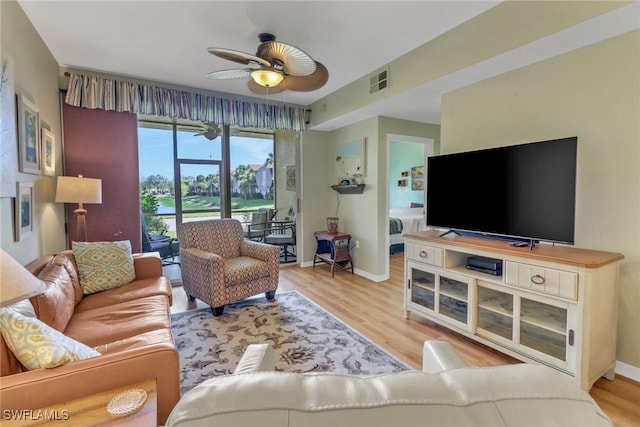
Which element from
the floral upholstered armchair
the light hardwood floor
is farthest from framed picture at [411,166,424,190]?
the floral upholstered armchair

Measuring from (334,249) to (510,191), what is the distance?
8.45 feet

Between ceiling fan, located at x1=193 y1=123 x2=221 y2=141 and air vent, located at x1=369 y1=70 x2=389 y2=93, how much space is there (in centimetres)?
240

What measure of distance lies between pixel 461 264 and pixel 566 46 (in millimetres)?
1807

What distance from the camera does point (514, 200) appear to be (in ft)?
7.39

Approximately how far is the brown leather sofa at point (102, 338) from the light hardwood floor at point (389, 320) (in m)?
1.03

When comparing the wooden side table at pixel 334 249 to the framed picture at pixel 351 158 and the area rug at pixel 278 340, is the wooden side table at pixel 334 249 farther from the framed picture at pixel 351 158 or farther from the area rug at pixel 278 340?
the area rug at pixel 278 340

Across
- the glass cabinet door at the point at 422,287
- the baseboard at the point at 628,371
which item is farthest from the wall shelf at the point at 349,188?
the baseboard at the point at 628,371

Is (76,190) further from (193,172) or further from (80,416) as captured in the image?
(80,416)

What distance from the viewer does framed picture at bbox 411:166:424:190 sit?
24.3ft

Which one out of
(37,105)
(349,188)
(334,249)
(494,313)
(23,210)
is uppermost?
(37,105)

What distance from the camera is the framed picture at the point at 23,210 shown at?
2.03 meters

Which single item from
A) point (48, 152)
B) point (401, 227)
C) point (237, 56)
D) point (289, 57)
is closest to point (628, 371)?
point (289, 57)

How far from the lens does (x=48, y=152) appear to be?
279 cm

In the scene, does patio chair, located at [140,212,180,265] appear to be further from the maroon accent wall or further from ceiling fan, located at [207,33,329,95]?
ceiling fan, located at [207,33,329,95]
